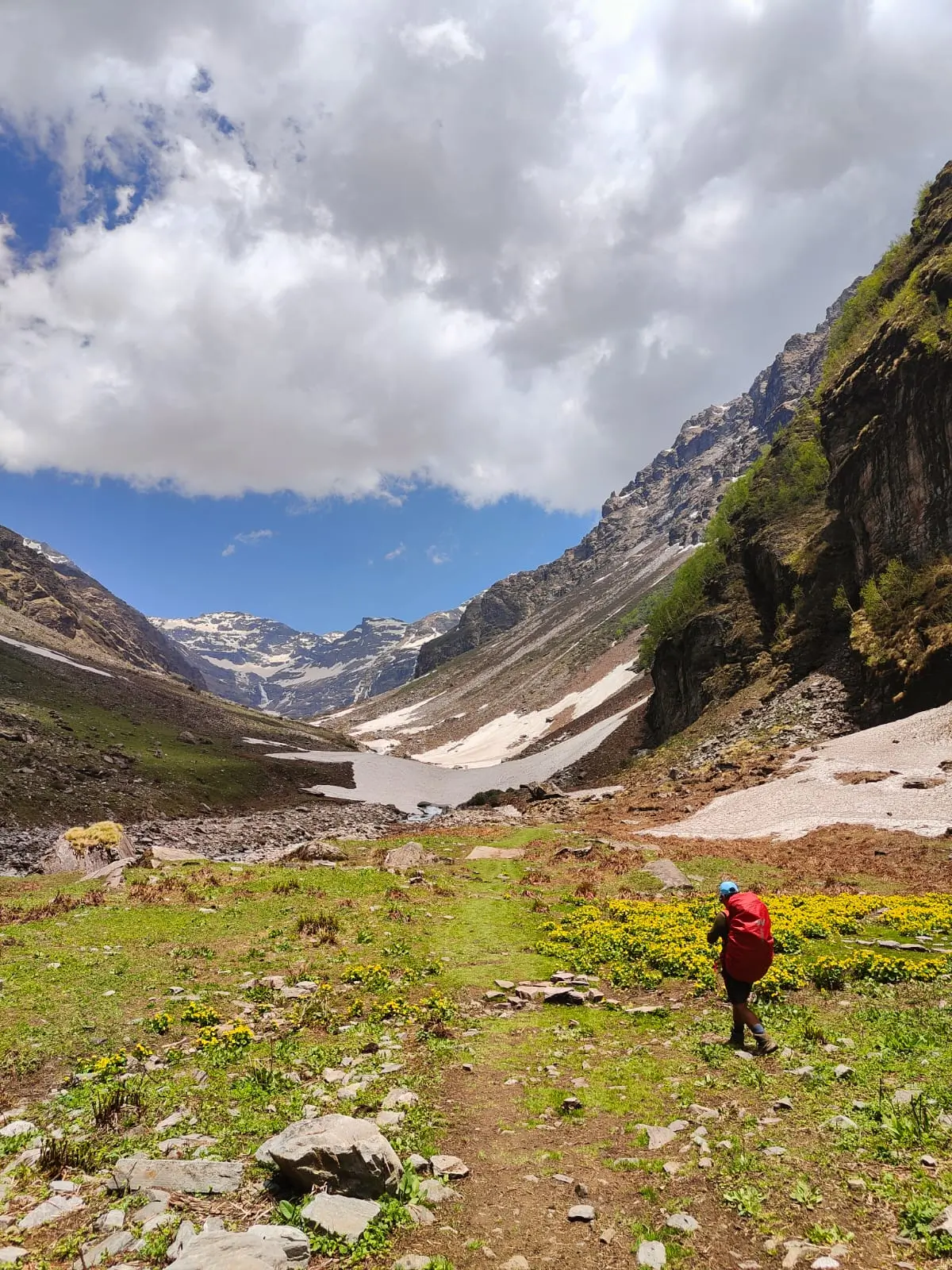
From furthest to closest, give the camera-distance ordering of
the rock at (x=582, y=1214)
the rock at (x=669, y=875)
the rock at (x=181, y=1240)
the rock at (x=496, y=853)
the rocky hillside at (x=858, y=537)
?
the rocky hillside at (x=858, y=537) → the rock at (x=496, y=853) → the rock at (x=669, y=875) → the rock at (x=582, y=1214) → the rock at (x=181, y=1240)

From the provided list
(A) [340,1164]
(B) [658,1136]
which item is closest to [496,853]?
(B) [658,1136]

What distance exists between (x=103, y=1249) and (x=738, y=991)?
9.51m

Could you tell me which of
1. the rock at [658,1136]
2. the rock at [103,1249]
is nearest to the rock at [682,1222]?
the rock at [658,1136]

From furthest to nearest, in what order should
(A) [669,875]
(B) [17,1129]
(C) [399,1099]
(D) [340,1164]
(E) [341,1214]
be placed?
(A) [669,875] → (C) [399,1099] → (B) [17,1129] → (D) [340,1164] → (E) [341,1214]

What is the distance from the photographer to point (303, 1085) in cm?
1002

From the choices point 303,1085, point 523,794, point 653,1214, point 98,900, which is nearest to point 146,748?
point 523,794

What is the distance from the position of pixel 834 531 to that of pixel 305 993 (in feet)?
215

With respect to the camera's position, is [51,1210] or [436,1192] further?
[436,1192]

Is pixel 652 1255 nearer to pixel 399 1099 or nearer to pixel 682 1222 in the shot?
pixel 682 1222

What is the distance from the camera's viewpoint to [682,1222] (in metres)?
6.65

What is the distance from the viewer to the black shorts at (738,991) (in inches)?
433

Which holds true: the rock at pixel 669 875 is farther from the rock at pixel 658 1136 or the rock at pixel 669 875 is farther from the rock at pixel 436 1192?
the rock at pixel 436 1192

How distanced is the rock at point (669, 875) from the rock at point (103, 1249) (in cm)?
2181

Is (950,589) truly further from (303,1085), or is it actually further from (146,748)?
(146,748)
